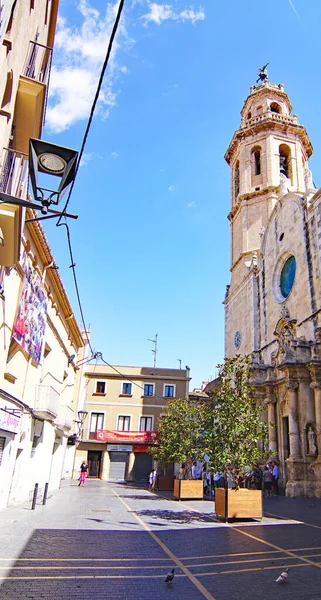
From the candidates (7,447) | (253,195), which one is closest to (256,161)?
(253,195)

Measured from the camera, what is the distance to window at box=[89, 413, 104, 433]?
35747 mm

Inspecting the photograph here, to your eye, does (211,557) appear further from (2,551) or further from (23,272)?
(23,272)

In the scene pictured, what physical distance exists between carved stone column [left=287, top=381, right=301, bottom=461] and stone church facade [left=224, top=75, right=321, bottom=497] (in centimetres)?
5

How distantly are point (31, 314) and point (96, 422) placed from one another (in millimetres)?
24116

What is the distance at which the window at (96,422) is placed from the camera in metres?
35.7

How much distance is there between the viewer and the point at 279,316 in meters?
26.0

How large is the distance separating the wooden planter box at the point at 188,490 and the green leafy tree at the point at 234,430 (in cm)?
592

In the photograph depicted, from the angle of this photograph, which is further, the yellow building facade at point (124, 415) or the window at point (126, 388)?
the window at point (126, 388)

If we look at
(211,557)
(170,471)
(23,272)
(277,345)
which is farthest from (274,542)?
(170,471)

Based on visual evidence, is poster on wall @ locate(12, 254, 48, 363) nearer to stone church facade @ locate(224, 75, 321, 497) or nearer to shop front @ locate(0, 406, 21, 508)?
shop front @ locate(0, 406, 21, 508)

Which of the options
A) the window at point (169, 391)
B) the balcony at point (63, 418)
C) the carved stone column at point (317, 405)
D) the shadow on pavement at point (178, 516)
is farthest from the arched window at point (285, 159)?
the shadow on pavement at point (178, 516)

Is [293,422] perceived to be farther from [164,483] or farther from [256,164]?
[256,164]

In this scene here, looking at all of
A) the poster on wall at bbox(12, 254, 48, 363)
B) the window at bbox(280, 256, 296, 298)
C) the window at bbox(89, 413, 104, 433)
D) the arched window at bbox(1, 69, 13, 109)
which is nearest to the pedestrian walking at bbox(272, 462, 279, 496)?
the window at bbox(280, 256, 296, 298)

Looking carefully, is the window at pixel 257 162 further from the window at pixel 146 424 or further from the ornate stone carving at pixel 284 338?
the window at pixel 146 424
